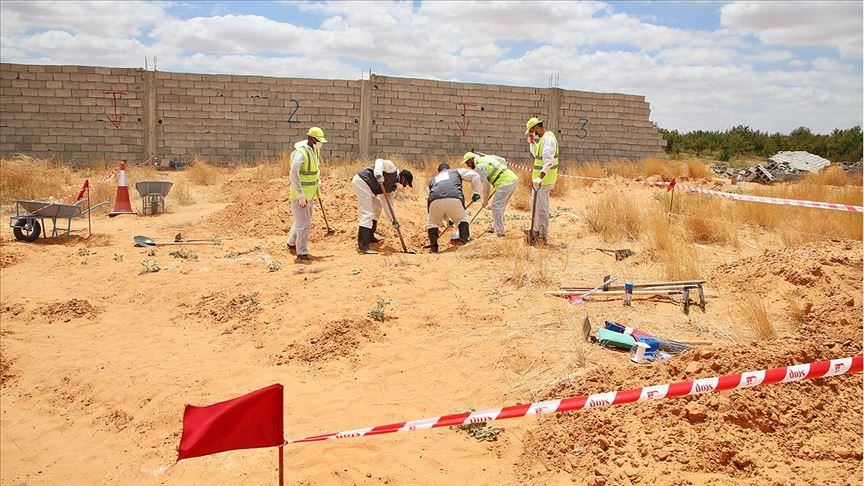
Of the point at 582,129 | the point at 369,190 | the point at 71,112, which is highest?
the point at 582,129

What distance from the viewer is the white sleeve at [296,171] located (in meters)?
9.01

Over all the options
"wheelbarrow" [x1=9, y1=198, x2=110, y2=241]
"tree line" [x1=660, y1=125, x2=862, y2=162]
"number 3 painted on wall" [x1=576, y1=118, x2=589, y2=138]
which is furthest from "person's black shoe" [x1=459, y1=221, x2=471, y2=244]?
"tree line" [x1=660, y1=125, x2=862, y2=162]

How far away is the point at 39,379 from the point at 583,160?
16772mm

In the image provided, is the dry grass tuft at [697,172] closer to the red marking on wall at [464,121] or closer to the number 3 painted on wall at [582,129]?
the number 3 painted on wall at [582,129]

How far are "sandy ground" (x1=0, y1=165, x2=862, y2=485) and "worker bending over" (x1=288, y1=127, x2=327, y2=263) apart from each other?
380 millimetres

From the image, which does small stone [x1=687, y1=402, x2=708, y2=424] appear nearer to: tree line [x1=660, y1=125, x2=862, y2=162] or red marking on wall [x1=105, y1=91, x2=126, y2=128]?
red marking on wall [x1=105, y1=91, x2=126, y2=128]

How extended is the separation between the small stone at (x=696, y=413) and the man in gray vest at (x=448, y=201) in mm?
6166

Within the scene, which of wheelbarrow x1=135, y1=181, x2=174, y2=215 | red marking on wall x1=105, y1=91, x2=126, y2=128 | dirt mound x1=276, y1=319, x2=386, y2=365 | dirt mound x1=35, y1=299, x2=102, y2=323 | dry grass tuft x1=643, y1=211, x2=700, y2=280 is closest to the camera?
dirt mound x1=276, y1=319, x2=386, y2=365

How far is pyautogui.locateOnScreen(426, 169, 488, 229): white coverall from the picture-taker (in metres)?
9.77

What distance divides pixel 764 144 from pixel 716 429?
3139cm

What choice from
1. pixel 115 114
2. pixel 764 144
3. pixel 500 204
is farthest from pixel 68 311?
pixel 764 144

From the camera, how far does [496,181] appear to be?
34.0 feet

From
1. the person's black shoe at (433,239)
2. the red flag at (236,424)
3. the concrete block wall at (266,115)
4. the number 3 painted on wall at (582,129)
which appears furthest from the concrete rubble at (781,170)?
the red flag at (236,424)

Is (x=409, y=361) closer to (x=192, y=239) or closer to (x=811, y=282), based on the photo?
(x=811, y=282)
